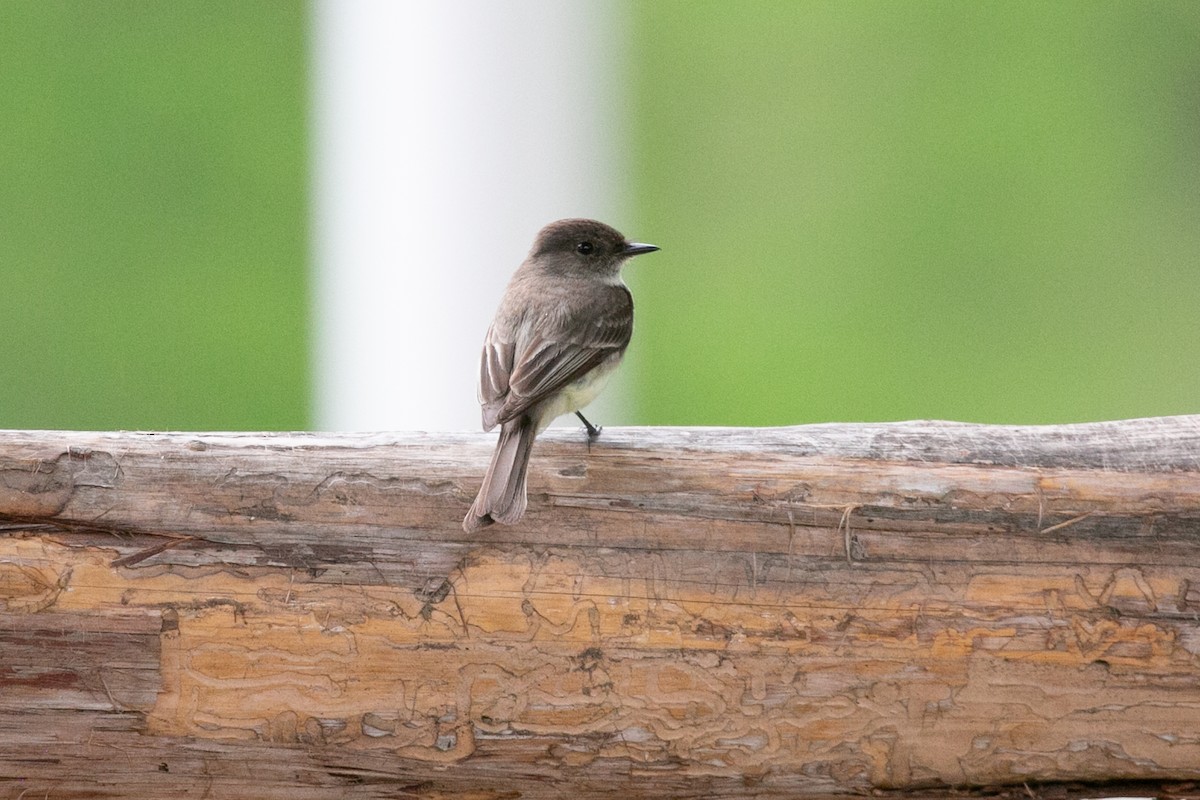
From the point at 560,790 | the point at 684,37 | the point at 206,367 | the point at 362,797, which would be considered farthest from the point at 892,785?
the point at 684,37

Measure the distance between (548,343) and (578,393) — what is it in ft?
0.53

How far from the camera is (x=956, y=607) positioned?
245 centimetres

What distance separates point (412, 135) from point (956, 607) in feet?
10.4

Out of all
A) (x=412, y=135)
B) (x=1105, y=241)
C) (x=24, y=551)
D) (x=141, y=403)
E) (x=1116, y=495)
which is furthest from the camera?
(x=1105, y=241)

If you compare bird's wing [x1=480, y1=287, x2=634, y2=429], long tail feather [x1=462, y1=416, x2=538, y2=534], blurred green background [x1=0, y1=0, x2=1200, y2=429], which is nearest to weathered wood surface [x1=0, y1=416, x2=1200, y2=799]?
long tail feather [x1=462, y1=416, x2=538, y2=534]

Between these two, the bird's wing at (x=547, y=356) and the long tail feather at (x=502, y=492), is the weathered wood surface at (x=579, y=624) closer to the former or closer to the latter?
the long tail feather at (x=502, y=492)

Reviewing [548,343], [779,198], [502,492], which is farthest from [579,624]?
[779,198]

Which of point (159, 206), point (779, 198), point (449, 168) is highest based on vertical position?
point (449, 168)

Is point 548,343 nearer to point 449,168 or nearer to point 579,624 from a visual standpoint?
point 579,624

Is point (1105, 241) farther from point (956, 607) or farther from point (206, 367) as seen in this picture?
point (956, 607)

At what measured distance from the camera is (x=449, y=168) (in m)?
4.96

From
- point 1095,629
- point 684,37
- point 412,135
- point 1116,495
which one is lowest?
point 1095,629

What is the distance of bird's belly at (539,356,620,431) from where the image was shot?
3.05 metres

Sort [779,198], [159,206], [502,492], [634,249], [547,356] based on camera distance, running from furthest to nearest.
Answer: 1. [779,198]
2. [159,206]
3. [634,249]
4. [547,356]
5. [502,492]
